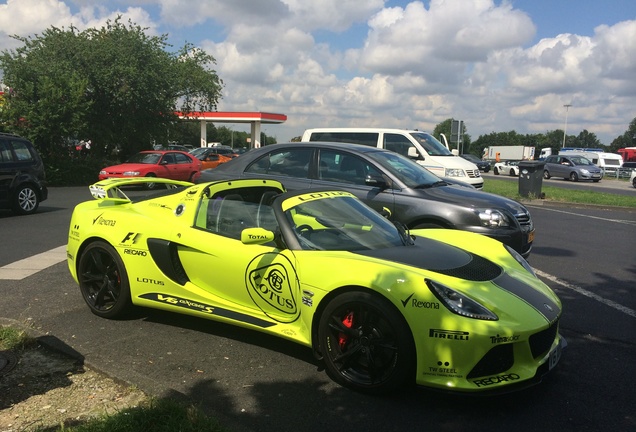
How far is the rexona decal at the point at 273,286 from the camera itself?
366 cm

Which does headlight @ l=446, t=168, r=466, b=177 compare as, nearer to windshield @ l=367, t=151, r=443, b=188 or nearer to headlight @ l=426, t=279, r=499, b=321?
windshield @ l=367, t=151, r=443, b=188

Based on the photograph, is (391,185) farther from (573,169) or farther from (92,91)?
(573,169)

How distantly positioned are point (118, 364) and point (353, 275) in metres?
1.78

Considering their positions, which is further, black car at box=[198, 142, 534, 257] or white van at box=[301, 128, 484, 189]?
white van at box=[301, 128, 484, 189]

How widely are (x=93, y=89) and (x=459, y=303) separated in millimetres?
23975

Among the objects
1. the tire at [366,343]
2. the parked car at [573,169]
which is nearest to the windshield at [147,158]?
the tire at [366,343]

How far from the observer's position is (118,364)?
12.3 ft

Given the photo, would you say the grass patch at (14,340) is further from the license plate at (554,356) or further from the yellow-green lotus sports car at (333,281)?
the license plate at (554,356)

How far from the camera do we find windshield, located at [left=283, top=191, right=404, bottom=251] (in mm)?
3855

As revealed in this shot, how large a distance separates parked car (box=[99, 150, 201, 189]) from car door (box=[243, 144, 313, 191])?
36.6ft

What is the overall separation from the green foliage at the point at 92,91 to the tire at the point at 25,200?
30.6 ft

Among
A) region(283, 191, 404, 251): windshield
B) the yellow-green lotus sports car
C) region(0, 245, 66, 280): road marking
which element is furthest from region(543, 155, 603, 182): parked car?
region(283, 191, 404, 251): windshield

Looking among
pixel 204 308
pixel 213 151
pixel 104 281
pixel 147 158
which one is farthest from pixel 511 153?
pixel 204 308

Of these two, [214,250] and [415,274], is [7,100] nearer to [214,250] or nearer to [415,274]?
[214,250]
